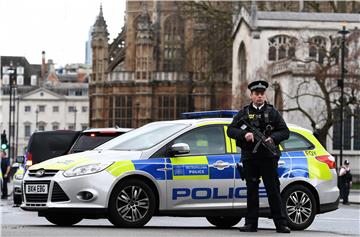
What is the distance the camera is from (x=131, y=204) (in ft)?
50.5

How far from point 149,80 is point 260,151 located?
106434mm

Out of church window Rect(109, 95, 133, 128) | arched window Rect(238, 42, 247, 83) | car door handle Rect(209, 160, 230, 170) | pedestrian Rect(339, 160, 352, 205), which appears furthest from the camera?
church window Rect(109, 95, 133, 128)

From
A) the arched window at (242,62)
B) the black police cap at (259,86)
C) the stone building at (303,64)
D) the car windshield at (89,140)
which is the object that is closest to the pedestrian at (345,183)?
the stone building at (303,64)

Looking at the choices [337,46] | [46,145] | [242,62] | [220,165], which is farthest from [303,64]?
[220,165]

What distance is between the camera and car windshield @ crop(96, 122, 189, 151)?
1608 centimetres

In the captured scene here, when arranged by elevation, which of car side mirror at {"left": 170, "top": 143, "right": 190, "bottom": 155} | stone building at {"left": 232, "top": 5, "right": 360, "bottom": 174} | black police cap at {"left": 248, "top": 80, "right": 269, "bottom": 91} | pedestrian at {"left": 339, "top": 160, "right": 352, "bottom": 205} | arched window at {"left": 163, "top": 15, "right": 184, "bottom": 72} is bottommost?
pedestrian at {"left": 339, "top": 160, "right": 352, "bottom": 205}

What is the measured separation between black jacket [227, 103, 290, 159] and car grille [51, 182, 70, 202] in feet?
7.51

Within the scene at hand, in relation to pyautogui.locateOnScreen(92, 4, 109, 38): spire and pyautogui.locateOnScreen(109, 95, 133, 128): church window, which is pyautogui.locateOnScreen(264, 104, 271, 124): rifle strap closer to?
pyautogui.locateOnScreen(109, 95, 133, 128): church window

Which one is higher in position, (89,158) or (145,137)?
(145,137)

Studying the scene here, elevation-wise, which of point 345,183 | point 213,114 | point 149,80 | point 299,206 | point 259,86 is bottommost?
point 345,183

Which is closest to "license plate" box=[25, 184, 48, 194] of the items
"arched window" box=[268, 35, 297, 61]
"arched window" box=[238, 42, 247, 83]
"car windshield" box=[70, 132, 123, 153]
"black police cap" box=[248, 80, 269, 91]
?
"black police cap" box=[248, 80, 269, 91]

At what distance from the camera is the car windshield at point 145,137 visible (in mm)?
16078

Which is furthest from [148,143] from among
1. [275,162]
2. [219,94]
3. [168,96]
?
[168,96]

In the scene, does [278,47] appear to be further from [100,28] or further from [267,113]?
[267,113]
